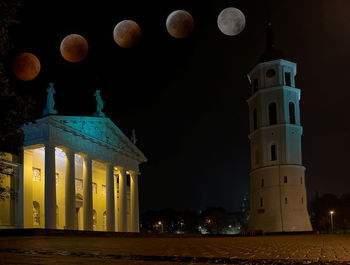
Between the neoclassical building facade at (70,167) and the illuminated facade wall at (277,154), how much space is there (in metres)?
18.8

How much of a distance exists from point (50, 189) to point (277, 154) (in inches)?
1378

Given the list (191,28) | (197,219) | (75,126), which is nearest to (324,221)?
(197,219)

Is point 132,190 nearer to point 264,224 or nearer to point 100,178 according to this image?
point 100,178

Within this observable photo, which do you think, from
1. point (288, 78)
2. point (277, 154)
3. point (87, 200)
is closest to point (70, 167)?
point (87, 200)

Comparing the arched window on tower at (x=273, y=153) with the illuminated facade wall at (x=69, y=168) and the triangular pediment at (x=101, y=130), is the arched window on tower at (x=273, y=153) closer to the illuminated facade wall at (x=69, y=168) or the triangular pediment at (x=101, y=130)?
the triangular pediment at (x=101, y=130)

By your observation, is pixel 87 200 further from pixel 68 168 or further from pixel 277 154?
pixel 277 154

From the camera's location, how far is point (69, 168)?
39.3 metres

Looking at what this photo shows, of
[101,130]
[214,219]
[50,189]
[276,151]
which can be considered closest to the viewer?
[50,189]

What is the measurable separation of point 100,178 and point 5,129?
152 ft

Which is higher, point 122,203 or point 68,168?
point 68,168

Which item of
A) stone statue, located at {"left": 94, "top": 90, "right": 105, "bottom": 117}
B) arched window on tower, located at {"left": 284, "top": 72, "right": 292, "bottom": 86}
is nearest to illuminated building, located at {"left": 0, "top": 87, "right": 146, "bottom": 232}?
stone statue, located at {"left": 94, "top": 90, "right": 105, "bottom": 117}

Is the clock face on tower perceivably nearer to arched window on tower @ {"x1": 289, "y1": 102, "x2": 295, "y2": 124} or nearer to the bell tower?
the bell tower

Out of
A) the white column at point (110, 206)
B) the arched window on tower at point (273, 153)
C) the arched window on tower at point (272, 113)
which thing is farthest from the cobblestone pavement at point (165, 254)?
the arched window on tower at point (272, 113)

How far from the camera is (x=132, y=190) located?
2079 inches
